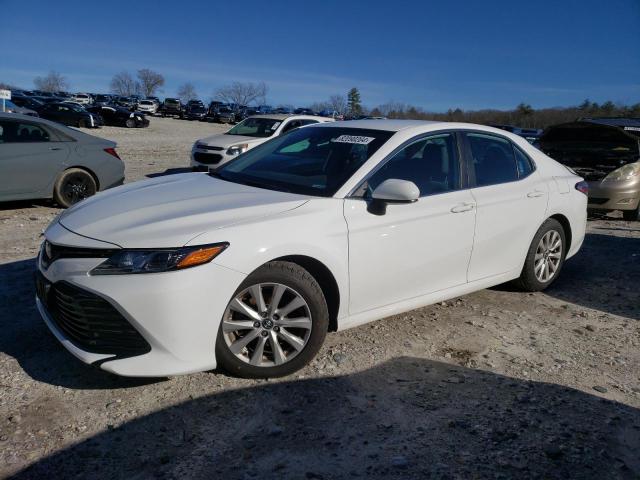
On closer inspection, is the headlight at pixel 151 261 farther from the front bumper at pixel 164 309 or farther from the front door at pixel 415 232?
the front door at pixel 415 232

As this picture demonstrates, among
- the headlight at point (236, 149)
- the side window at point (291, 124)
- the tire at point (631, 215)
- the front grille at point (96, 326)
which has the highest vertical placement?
the side window at point (291, 124)

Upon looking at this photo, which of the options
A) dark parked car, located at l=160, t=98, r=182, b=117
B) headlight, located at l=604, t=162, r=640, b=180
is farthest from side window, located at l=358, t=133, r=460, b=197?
dark parked car, located at l=160, t=98, r=182, b=117

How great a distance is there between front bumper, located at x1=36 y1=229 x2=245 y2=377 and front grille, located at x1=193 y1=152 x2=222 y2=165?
9.30 meters

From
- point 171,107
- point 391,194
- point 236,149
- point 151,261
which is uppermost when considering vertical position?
point 171,107

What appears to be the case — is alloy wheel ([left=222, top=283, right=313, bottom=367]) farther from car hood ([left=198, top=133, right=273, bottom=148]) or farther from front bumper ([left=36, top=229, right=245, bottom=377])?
car hood ([left=198, top=133, right=273, bottom=148])

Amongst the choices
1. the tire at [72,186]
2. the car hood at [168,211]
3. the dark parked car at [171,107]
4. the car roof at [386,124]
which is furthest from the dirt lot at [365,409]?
the dark parked car at [171,107]

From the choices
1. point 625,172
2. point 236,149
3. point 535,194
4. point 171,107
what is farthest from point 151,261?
point 171,107

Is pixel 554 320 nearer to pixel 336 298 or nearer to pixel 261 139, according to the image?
pixel 336 298

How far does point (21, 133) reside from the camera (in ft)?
25.6

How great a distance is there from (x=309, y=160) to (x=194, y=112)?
51658 millimetres

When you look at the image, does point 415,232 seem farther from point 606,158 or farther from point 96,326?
point 606,158

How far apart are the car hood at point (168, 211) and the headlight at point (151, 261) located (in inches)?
1.7

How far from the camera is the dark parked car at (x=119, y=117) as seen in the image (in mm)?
35781

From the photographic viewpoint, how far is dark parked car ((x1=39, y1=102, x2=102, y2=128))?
31938 mm
